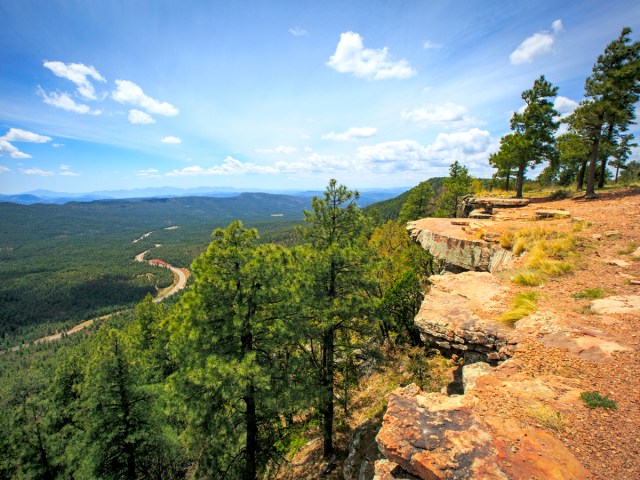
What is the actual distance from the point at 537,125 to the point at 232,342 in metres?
27.9

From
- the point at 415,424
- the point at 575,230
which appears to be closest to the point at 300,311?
the point at 415,424

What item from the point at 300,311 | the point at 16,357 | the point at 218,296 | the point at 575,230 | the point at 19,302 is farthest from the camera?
the point at 19,302

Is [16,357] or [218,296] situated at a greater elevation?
[218,296]

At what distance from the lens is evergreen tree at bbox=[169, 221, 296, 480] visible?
9.01m

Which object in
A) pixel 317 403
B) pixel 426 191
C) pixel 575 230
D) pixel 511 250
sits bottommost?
pixel 317 403

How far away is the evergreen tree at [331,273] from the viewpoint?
11258mm

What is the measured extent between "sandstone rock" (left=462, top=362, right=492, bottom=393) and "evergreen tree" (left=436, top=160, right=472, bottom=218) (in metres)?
28.8

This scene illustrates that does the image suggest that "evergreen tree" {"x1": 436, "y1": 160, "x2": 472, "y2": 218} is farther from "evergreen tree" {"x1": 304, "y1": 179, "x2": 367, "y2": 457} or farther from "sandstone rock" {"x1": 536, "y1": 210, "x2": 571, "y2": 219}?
"evergreen tree" {"x1": 304, "y1": 179, "x2": 367, "y2": 457}

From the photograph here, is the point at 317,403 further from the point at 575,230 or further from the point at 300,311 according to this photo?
the point at 575,230

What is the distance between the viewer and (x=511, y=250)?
13.7 metres

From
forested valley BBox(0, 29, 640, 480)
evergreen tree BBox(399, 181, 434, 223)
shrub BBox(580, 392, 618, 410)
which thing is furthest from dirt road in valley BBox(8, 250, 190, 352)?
shrub BBox(580, 392, 618, 410)

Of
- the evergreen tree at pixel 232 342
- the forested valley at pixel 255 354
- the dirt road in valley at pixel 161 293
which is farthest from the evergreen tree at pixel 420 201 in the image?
the dirt road in valley at pixel 161 293

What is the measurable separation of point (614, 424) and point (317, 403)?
8.72 meters

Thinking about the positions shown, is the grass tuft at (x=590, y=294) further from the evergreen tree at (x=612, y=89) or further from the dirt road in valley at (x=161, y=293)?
the dirt road in valley at (x=161, y=293)
